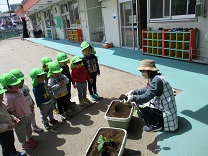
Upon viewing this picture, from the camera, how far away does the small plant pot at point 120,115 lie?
271cm

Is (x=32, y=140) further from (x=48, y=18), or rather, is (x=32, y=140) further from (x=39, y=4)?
(x=48, y=18)

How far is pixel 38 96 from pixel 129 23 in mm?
6376

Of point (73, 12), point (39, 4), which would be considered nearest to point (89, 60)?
point (73, 12)

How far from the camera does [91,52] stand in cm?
378

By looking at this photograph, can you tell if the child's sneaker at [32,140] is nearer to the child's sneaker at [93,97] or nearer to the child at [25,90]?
the child at [25,90]

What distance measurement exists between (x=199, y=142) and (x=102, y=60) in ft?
17.6

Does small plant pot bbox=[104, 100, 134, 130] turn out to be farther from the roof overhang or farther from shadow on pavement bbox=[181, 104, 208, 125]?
the roof overhang

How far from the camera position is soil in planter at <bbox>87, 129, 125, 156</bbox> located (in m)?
2.21

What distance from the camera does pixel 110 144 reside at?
7.59 feet

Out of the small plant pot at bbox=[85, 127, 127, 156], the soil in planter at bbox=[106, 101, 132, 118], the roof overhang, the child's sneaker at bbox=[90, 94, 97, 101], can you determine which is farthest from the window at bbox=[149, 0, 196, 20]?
the roof overhang

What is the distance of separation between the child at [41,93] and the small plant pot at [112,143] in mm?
1096

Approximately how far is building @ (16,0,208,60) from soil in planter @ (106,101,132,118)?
3.83 metres

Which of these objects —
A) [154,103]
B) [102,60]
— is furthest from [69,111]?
[102,60]

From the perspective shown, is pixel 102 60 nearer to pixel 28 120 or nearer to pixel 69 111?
pixel 69 111
